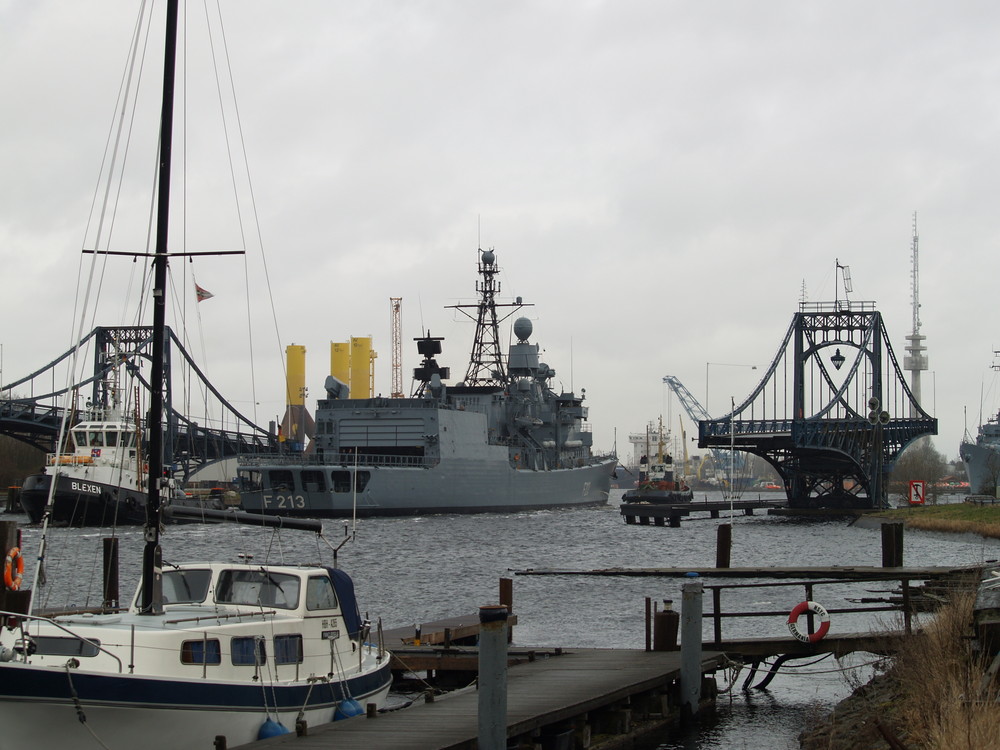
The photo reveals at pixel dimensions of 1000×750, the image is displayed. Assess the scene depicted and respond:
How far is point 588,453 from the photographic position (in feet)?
304

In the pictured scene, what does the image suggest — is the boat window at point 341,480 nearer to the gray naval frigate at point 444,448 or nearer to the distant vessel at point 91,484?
the gray naval frigate at point 444,448

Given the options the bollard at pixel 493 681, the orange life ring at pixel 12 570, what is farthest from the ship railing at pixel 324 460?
the bollard at pixel 493 681

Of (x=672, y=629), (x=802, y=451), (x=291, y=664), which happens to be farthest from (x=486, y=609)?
(x=802, y=451)

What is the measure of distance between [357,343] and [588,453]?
94.7 ft

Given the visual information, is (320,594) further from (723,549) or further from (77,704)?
(723,549)

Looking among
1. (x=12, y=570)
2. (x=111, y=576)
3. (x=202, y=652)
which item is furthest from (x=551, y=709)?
(x=111, y=576)

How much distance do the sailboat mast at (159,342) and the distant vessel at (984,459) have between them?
70.3m

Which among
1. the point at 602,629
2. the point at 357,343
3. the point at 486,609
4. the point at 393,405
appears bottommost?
the point at 602,629

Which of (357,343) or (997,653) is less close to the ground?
(357,343)

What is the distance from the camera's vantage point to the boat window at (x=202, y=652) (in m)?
12.5

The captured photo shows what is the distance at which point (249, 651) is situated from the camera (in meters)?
13.1

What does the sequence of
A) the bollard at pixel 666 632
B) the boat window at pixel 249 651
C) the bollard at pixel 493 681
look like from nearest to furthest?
the bollard at pixel 493 681 → the boat window at pixel 249 651 → the bollard at pixel 666 632

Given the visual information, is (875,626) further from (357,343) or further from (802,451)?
(357,343)

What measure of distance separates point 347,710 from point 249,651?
5.70 ft
